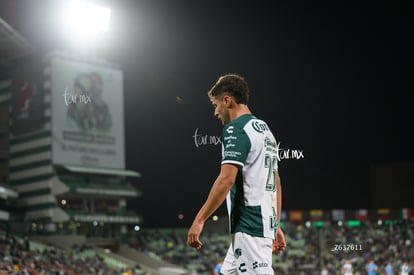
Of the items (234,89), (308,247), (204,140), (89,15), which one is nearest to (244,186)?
(234,89)

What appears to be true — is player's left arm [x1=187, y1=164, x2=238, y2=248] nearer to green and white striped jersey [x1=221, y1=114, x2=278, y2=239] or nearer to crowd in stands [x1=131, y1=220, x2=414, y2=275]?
green and white striped jersey [x1=221, y1=114, x2=278, y2=239]

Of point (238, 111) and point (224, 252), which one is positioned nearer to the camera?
point (238, 111)

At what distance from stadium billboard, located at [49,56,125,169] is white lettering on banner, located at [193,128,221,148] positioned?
1875cm

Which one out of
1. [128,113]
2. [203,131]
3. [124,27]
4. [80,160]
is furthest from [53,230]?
[203,131]

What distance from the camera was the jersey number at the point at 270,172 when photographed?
4.08 m

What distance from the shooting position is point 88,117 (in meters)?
35.8

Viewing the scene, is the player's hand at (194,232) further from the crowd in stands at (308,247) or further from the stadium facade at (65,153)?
the stadium facade at (65,153)

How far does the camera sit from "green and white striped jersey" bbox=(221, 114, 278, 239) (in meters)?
3.97

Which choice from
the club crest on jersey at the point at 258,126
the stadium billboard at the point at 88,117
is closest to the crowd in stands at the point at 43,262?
the stadium billboard at the point at 88,117

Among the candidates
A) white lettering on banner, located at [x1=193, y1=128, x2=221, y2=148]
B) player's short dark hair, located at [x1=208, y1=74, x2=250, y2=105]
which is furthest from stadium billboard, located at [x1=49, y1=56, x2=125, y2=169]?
player's short dark hair, located at [x1=208, y1=74, x2=250, y2=105]

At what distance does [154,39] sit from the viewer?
24.0 metres

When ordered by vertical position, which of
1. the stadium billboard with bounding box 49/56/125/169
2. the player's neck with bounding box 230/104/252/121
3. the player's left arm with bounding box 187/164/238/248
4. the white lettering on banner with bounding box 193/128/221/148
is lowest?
the player's left arm with bounding box 187/164/238/248

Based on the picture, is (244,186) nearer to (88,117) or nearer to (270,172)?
(270,172)

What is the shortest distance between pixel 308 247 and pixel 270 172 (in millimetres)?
25238
